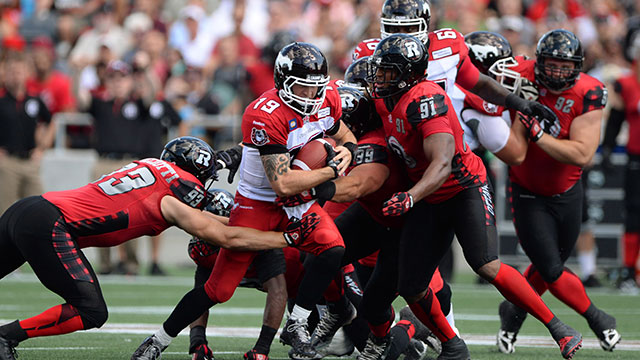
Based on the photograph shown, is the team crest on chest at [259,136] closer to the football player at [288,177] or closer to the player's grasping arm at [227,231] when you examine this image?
the football player at [288,177]

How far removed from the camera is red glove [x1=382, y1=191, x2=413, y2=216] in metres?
5.47

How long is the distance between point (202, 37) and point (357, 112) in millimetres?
9582

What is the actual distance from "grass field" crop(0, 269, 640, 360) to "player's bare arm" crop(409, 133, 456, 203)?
4.74 feet

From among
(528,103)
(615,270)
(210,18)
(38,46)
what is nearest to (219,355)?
(528,103)

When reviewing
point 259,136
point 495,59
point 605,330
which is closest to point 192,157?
point 259,136

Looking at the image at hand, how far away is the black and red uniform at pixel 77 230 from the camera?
5.57 meters

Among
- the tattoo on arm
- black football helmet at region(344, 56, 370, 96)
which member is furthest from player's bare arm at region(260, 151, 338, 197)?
black football helmet at region(344, 56, 370, 96)

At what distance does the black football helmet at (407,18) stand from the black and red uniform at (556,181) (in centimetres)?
82

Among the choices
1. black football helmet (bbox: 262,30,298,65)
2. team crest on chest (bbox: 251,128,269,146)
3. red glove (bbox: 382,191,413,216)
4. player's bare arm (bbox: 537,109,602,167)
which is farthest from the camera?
black football helmet (bbox: 262,30,298,65)

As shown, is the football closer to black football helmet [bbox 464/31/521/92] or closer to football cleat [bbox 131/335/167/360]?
football cleat [bbox 131/335/167/360]

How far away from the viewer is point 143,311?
8.84 m

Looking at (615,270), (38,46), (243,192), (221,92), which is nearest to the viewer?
(243,192)

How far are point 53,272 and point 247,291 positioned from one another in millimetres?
5751

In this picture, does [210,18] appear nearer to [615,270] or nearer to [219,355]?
[615,270]
